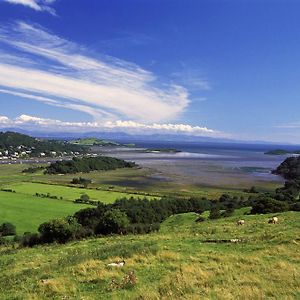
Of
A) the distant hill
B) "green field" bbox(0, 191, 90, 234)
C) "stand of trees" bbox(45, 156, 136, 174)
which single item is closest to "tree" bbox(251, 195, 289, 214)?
"green field" bbox(0, 191, 90, 234)

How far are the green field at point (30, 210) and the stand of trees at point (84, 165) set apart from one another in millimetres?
73820

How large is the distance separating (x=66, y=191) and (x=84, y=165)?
76.4 m

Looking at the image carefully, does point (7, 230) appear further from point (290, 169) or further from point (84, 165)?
point (84, 165)

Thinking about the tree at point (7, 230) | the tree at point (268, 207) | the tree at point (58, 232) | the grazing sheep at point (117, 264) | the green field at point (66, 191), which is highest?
the grazing sheep at point (117, 264)

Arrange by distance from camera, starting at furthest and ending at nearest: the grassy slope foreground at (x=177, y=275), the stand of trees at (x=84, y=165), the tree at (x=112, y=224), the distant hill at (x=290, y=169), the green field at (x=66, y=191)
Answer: the stand of trees at (x=84, y=165) < the distant hill at (x=290, y=169) < the green field at (x=66, y=191) < the tree at (x=112, y=224) < the grassy slope foreground at (x=177, y=275)

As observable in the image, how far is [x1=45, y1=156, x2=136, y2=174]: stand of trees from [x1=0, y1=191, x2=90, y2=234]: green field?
7382 centimetres

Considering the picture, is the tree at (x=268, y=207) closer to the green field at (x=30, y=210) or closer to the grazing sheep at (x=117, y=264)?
the grazing sheep at (x=117, y=264)

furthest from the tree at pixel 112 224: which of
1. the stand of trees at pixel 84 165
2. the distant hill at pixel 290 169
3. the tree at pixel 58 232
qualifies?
the stand of trees at pixel 84 165

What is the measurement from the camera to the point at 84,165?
586 feet

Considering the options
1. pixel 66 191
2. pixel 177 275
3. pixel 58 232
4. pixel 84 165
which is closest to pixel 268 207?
pixel 58 232

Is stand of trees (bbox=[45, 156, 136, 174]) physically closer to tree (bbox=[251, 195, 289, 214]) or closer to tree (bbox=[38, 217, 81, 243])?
tree (bbox=[38, 217, 81, 243])

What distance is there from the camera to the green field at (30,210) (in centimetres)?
6288

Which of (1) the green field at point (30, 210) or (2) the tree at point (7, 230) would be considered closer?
(2) the tree at point (7, 230)

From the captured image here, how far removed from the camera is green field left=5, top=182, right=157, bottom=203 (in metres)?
91.4
